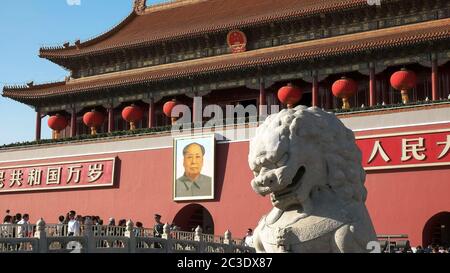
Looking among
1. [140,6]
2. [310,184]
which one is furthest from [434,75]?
[140,6]

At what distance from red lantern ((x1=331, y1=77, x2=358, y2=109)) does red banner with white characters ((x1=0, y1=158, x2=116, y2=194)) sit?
708 centimetres

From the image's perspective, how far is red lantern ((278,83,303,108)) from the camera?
1973cm

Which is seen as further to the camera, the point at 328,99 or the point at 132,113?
the point at 132,113

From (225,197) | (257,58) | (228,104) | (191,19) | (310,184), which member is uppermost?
(191,19)

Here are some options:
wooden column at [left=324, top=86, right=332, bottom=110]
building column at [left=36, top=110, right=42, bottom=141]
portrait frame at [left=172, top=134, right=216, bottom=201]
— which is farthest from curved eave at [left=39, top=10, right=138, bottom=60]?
wooden column at [left=324, top=86, right=332, bottom=110]

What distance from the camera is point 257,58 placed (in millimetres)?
20375

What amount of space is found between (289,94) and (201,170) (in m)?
3.37

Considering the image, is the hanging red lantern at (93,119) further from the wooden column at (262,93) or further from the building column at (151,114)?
the wooden column at (262,93)

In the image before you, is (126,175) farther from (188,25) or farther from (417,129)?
(417,129)

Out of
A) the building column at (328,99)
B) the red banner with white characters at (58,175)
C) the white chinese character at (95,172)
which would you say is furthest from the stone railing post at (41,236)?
the building column at (328,99)

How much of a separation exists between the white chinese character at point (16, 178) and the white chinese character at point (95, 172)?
295 cm

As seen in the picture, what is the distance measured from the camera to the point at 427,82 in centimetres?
1948

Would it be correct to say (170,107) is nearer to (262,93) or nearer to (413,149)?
(262,93)
